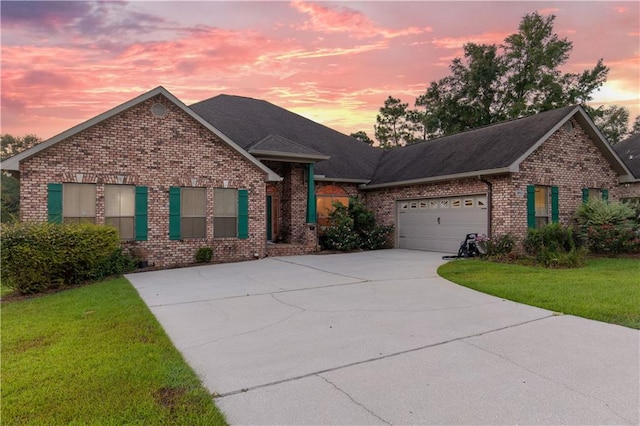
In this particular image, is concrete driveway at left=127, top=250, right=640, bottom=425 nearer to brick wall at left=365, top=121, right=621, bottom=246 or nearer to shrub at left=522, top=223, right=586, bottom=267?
shrub at left=522, top=223, right=586, bottom=267

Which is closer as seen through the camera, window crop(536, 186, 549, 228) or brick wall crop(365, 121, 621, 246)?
brick wall crop(365, 121, 621, 246)

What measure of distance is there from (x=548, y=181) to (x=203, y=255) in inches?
473

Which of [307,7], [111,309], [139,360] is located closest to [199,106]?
[307,7]

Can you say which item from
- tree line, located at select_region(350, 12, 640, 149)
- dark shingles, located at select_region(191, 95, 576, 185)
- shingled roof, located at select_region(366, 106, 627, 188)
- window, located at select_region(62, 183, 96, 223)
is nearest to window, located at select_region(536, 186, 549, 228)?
shingled roof, located at select_region(366, 106, 627, 188)

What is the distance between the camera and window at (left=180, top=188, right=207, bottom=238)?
1238 centimetres

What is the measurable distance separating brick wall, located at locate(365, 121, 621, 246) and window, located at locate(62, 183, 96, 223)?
1161 centimetres

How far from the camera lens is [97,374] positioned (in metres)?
3.56

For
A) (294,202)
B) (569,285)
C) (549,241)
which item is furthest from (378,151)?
(569,285)

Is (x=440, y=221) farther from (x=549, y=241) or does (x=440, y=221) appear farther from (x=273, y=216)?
(x=273, y=216)

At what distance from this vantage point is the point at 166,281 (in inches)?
365

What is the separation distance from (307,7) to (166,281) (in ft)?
30.3

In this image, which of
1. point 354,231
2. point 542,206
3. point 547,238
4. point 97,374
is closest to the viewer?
point 97,374

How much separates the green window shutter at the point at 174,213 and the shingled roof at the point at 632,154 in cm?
1810

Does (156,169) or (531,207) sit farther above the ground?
(156,169)
